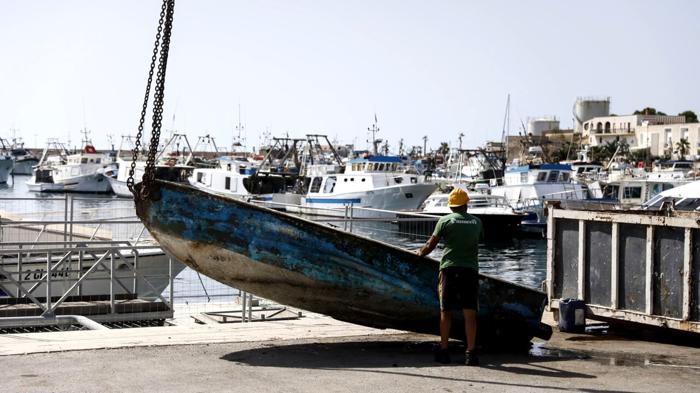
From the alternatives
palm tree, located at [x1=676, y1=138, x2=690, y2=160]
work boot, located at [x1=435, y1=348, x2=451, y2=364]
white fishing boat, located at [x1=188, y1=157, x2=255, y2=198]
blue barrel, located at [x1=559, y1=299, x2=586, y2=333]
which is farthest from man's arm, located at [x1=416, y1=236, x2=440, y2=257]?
palm tree, located at [x1=676, y1=138, x2=690, y2=160]

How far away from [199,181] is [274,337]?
266 feet

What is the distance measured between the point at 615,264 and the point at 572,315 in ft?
2.72

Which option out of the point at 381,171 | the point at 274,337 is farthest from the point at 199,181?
the point at 274,337

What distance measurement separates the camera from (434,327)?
10688 mm

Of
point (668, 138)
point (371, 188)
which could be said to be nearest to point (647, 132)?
point (668, 138)

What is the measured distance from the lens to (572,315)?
38.5 feet

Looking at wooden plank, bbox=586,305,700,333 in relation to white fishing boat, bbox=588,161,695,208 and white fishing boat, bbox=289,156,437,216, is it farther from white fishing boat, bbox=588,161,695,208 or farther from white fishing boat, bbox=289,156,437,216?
white fishing boat, bbox=289,156,437,216

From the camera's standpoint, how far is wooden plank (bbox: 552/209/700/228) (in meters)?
10.8

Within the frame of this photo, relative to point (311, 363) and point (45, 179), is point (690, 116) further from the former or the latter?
point (311, 363)

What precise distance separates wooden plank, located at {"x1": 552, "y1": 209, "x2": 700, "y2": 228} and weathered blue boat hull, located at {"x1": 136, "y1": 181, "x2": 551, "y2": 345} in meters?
1.65

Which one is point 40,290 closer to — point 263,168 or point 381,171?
point 381,171

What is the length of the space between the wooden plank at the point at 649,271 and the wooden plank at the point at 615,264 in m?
0.38

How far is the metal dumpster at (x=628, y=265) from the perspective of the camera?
10.8 meters

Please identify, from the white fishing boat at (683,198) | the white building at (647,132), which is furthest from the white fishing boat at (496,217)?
the white building at (647,132)
